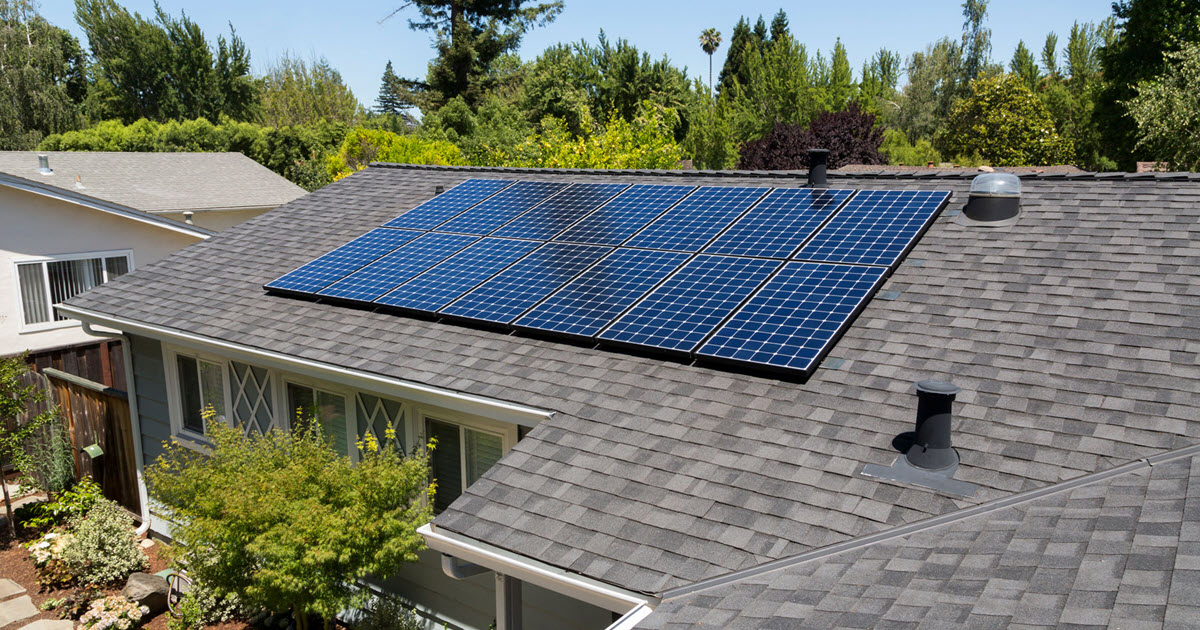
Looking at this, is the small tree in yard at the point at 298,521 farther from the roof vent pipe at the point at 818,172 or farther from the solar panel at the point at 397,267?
the roof vent pipe at the point at 818,172

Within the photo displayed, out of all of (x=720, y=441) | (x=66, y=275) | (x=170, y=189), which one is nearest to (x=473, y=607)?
(x=720, y=441)

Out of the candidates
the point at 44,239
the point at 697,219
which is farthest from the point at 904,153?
the point at 44,239

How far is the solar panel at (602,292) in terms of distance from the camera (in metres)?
8.69

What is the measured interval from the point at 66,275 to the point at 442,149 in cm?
1782

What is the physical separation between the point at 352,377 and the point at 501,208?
4.57 m

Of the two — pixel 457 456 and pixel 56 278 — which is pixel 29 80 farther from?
pixel 457 456

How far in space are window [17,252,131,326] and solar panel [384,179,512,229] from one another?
1113 centimetres

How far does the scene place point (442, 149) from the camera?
114ft

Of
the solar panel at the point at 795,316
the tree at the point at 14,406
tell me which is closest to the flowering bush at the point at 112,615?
the tree at the point at 14,406

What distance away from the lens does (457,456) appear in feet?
30.0

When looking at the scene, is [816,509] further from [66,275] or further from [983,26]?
[983,26]

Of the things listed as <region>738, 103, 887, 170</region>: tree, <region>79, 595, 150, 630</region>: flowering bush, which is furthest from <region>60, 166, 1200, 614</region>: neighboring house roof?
<region>738, 103, 887, 170</region>: tree

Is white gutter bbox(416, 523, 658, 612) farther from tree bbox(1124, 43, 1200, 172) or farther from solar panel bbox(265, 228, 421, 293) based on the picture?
tree bbox(1124, 43, 1200, 172)

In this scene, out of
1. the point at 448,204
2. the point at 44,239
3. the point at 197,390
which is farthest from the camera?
the point at 44,239
